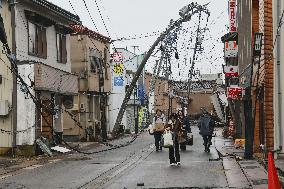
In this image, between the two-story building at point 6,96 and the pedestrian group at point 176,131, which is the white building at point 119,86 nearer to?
Result: the pedestrian group at point 176,131

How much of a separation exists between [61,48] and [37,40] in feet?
12.8

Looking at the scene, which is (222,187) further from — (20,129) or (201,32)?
(201,32)

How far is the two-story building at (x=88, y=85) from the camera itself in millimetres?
35269

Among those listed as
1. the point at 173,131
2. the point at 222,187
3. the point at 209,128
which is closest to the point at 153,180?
the point at 222,187

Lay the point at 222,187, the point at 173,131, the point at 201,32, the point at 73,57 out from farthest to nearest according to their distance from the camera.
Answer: the point at 201,32, the point at 73,57, the point at 173,131, the point at 222,187

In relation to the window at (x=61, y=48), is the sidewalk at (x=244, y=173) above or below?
below

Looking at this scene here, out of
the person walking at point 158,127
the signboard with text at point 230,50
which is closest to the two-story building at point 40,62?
the person walking at point 158,127

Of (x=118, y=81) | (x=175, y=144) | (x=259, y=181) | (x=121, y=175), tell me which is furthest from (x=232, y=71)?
(x=118, y=81)

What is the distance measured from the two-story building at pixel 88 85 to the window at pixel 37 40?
7059 mm

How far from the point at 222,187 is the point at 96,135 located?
25.6 metres

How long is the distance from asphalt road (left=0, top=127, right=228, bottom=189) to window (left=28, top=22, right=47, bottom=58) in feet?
25.8

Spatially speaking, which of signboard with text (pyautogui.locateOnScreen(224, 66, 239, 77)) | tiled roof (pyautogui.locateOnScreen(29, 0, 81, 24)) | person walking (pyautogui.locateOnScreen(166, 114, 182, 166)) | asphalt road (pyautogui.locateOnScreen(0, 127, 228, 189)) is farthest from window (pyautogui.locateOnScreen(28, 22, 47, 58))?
signboard with text (pyautogui.locateOnScreen(224, 66, 239, 77))

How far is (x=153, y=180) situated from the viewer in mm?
13312

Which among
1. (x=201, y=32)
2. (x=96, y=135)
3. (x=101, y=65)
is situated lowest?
(x=96, y=135)
